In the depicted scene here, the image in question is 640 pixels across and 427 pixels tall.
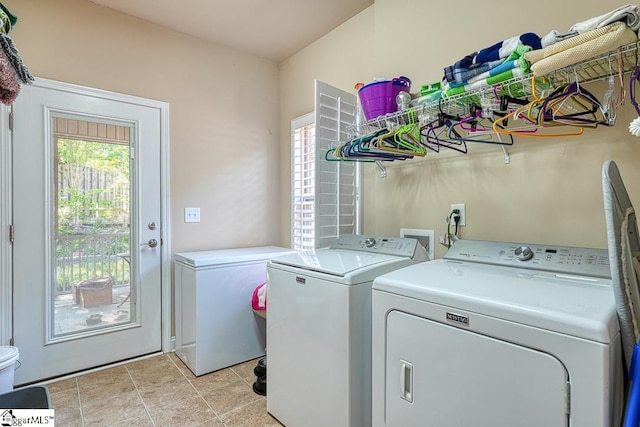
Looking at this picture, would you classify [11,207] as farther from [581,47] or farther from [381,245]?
[581,47]

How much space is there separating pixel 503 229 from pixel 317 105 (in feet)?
4.09

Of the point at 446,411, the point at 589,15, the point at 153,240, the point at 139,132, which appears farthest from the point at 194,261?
the point at 589,15

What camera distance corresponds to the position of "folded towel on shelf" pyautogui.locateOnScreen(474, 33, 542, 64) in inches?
47.2

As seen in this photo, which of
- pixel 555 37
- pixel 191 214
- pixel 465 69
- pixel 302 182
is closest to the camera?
pixel 555 37

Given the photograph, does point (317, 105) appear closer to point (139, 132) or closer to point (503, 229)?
point (503, 229)

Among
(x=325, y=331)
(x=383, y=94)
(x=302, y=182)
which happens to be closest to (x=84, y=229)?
(x=302, y=182)

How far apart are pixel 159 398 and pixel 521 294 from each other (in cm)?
215

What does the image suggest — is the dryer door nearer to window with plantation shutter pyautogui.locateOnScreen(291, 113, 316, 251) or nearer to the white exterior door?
window with plantation shutter pyautogui.locateOnScreen(291, 113, 316, 251)

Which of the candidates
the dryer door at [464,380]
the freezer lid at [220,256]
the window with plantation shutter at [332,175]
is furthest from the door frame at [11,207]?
the dryer door at [464,380]

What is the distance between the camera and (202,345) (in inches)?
92.2

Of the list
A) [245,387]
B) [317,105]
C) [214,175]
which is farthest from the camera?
[214,175]

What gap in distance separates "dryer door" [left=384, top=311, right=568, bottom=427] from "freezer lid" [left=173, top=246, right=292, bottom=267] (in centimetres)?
159

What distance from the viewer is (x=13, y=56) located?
1236 mm

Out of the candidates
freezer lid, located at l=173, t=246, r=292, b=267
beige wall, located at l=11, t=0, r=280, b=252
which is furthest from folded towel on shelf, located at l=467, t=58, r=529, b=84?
beige wall, located at l=11, t=0, r=280, b=252
